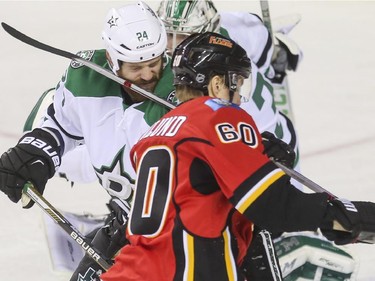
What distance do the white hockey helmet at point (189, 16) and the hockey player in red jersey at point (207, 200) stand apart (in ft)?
4.63

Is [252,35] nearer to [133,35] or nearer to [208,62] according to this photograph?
[133,35]

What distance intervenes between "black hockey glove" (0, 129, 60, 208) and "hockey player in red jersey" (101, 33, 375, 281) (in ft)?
2.47

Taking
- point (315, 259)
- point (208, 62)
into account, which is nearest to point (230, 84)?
point (208, 62)

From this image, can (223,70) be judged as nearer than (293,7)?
Yes

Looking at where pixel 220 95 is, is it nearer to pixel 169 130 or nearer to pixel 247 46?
pixel 169 130

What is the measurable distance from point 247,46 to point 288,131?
44cm

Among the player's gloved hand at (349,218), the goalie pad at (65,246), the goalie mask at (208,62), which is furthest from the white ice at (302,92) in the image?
the player's gloved hand at (349,218)

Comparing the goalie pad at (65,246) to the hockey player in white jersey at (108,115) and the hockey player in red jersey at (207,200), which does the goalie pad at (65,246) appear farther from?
the hockey player in red jersey at (207,200)

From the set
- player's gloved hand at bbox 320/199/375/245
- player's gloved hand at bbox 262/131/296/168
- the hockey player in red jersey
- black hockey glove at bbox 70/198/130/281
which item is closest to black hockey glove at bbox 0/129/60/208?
black hockey glove at bbox 70/198/130/281

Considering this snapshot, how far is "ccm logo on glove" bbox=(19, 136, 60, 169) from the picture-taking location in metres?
3.06

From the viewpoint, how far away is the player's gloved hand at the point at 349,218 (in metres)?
2.11

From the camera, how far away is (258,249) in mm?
2699

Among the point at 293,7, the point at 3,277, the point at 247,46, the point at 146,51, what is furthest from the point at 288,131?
the point at 293,7

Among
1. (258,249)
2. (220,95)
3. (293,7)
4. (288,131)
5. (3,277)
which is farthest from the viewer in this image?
(293,7)
